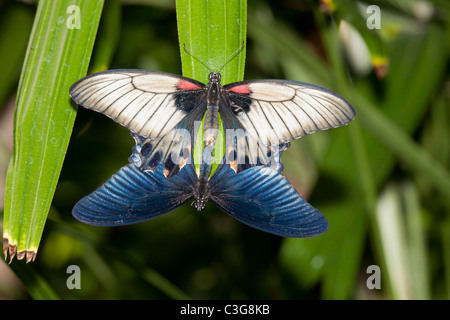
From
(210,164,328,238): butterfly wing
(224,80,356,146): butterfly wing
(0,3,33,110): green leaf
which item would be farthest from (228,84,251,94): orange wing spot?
(0,3,33,110): green leaf

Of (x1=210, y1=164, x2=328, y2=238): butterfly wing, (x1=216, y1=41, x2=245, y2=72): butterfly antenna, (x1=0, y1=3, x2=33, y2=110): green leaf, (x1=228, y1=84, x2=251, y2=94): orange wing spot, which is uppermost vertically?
(x1=0, y1=3, x2=33, y2=110): green leaf

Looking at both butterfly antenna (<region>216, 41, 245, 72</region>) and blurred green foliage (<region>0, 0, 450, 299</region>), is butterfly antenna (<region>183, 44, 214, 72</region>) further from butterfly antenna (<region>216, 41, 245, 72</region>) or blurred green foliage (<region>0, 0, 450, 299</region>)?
blurred green foliage (<region>0, 0, 450, 299</region>)

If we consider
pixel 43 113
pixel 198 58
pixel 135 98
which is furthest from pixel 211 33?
pixel 43 113

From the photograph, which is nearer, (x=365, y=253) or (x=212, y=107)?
(x=212, y=107)

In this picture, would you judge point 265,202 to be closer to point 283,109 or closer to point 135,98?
point 283,109

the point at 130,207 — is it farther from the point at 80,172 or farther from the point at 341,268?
the point at 80,172

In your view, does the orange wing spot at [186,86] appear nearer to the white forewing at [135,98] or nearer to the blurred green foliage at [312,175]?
the white forewing at [135,98]

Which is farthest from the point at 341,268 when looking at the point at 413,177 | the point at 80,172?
the point at 80,172
